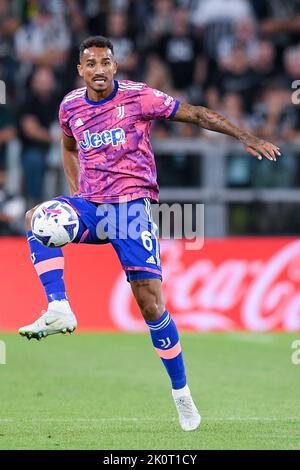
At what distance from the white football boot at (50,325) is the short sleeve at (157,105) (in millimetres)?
1550

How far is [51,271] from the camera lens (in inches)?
314

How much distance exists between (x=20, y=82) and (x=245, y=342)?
5.43 m

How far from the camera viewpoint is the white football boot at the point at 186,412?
7770mm

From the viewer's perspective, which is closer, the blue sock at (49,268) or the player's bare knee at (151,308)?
the player's bare knee at (151,308)

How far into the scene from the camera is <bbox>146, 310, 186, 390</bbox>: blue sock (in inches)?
313

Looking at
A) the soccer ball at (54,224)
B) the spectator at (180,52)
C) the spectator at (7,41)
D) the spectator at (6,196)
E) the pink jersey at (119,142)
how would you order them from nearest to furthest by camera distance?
the soccer ball at (54,224) → the pink jersey at (119,142) → the spectator at (6,196) → the spectator at (7,41) → the spectator at (180,52)

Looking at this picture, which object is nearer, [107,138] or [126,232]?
[126,232]

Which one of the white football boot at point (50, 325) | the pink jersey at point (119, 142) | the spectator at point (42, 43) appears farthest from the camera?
the spectator at point (42, 43)

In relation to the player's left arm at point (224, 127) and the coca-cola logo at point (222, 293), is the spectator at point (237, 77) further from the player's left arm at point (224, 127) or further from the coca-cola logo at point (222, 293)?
the player's left arm at point (224, 127)

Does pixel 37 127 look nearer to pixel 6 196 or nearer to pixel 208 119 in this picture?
pixel 6 196

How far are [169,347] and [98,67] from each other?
2.05m

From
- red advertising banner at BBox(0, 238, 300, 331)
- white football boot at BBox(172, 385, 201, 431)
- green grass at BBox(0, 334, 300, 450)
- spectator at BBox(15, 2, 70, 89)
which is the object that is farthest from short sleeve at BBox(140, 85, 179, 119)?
spectator at BBox(15, 2, 70, 89)

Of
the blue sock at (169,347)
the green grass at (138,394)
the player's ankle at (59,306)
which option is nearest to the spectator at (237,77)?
the green grass at (138,394)

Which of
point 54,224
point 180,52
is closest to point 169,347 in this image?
point 54,224
